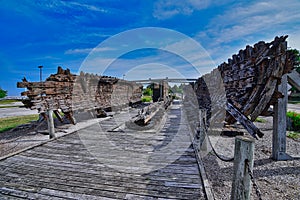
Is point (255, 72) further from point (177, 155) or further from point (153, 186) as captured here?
point (153, 186)

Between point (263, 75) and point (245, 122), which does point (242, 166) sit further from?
point (263, 75)

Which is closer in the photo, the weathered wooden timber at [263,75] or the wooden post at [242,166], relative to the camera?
the wooden post at [242,166]

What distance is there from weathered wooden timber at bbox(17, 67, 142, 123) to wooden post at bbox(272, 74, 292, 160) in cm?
838

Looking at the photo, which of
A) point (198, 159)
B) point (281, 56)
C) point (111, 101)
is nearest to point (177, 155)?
point (198, 159)

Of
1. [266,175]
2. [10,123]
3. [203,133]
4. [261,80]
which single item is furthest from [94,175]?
[10,123]

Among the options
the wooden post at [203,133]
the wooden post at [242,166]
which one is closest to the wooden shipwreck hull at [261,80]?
the wooden post at [203,133]

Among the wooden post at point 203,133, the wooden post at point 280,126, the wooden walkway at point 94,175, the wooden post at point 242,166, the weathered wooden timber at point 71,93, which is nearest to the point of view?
the wooden post at point 242,166

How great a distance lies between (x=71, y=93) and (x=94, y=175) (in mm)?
6542

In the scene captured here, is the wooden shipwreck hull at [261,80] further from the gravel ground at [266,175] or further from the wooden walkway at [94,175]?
the wooden walkway at [94,175]

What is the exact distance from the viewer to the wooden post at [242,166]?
5.86ft

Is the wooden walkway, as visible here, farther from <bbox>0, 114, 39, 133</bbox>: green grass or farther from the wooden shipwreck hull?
<bbox>0, 114, 39, 133</bbox>: green grass

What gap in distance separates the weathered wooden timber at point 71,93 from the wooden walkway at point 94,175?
258cm

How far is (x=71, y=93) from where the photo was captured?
8820 mm

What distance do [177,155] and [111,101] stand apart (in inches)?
391
